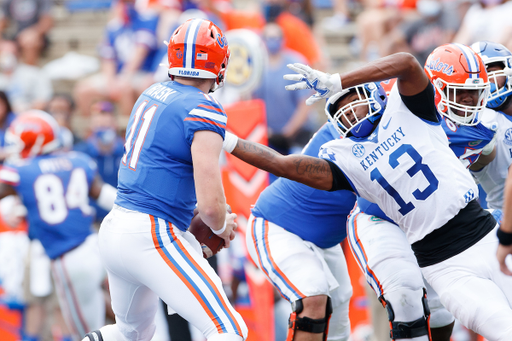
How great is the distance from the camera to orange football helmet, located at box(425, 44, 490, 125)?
11.9 ft

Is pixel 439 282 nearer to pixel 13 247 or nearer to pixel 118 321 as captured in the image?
pixel 118 321

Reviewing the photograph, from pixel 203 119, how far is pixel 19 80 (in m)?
8.70

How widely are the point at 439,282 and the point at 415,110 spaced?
97cm

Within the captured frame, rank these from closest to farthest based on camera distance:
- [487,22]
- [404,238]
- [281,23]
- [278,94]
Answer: [404,238] < [487,22] < [278,94] < [281,23]

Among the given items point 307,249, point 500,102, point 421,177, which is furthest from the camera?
point 307,249

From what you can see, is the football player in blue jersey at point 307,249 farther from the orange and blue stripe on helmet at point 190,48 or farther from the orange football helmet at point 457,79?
the orange and blue stripe on helmet at point 190,48

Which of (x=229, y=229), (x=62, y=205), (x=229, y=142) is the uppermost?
(x=229, y=142)

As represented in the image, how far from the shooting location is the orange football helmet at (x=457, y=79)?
3.61 m

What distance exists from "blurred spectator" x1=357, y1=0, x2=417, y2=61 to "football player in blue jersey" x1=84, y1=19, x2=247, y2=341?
5.79 m

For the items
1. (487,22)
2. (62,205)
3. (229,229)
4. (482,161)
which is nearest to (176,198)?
(229,229)

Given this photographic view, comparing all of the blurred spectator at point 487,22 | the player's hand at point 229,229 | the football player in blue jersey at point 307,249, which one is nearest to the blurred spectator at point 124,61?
the blurred spectator at point 487,22

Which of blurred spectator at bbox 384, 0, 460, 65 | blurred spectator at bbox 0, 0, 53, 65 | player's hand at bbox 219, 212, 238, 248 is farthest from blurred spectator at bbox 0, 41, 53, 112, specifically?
player's hand at bbox 219, 212, 238, 248

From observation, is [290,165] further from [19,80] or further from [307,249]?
[19,80]

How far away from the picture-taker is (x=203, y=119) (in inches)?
126
